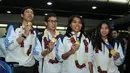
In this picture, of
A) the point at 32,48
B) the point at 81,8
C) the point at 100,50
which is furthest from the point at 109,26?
the point at 81,8

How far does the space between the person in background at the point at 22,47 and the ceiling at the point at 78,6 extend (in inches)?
324

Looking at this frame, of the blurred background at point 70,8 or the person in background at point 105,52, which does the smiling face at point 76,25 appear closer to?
the person in background at point 105,52

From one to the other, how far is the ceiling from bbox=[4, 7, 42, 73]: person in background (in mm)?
8227

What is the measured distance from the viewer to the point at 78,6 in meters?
13.2

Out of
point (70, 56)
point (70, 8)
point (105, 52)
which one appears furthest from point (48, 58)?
point (70, 8)

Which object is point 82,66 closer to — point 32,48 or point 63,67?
point 63,67

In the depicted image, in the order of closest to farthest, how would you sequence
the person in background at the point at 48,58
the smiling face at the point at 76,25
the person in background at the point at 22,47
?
the person in background at the point at 22,47
the person in background at the point at 48,58
the smiling face at the point at 76,25

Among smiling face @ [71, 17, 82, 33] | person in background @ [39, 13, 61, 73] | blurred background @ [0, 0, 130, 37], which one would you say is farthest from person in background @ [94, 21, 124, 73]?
blurred background @ [0, 0, 130, 37]

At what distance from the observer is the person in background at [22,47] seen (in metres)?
3.88

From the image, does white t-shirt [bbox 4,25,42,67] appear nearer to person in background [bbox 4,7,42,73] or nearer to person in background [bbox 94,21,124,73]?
person in background [bbox 4,7,42,73]

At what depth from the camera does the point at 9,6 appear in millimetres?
13492

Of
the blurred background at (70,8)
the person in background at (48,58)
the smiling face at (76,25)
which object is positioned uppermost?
the blurred background at (70,8)

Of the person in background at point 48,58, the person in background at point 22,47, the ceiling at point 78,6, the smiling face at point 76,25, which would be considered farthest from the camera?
the ceiling at point 78,6

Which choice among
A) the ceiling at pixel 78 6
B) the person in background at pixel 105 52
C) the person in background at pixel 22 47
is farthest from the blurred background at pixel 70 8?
the person in background at pixel 22 47
